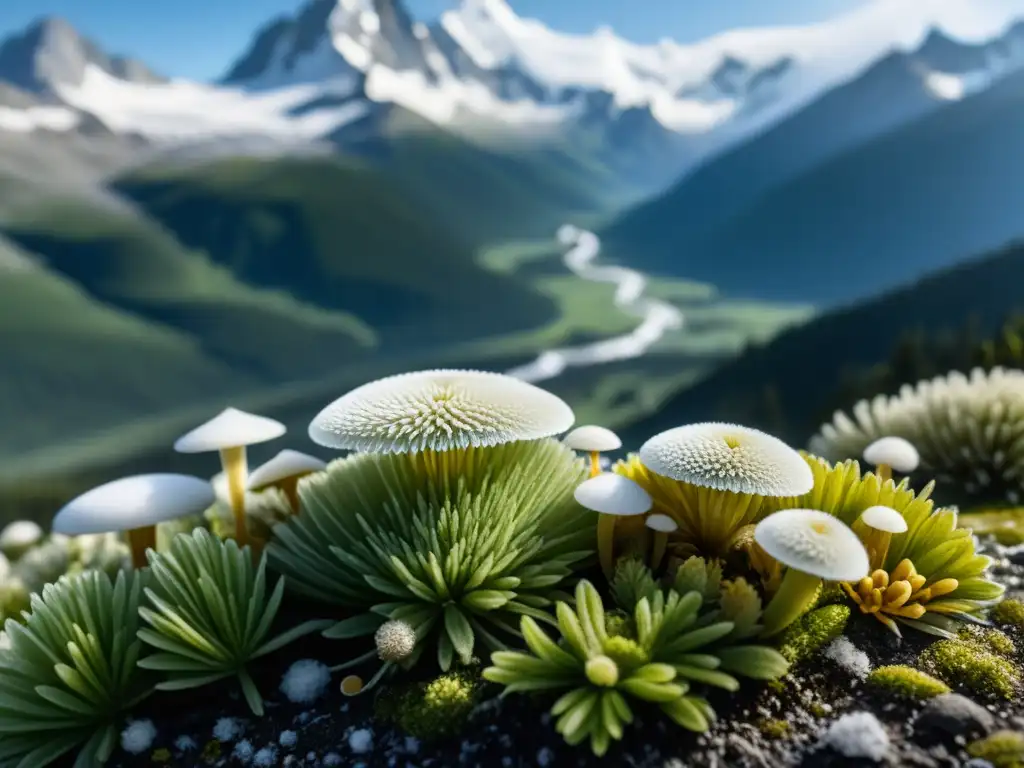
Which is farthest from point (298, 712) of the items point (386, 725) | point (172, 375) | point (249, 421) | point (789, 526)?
point (172, 375)

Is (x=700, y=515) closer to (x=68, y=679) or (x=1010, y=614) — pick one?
(x=1010, y=614)

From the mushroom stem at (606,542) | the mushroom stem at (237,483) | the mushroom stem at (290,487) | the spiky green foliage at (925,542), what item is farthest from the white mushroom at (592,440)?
the mushroom stem at (237,483)

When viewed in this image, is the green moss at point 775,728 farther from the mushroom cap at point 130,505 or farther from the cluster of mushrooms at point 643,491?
the mushroom cap at point 130,505

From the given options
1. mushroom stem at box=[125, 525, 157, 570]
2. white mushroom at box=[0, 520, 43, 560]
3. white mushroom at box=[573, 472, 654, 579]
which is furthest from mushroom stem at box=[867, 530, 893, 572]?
white mushroom at box=[0, 520, 43, 560]

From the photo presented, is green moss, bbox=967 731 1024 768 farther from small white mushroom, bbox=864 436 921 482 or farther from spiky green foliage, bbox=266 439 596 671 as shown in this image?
small white mushroom, bbox=864 436 921 482

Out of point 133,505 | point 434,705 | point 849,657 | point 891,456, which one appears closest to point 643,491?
point 849,657

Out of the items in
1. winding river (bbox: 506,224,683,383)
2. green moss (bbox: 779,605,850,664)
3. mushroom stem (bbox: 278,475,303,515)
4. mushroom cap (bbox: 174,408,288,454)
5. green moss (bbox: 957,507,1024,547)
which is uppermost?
winding river (bbox: 506,224,683,383)
